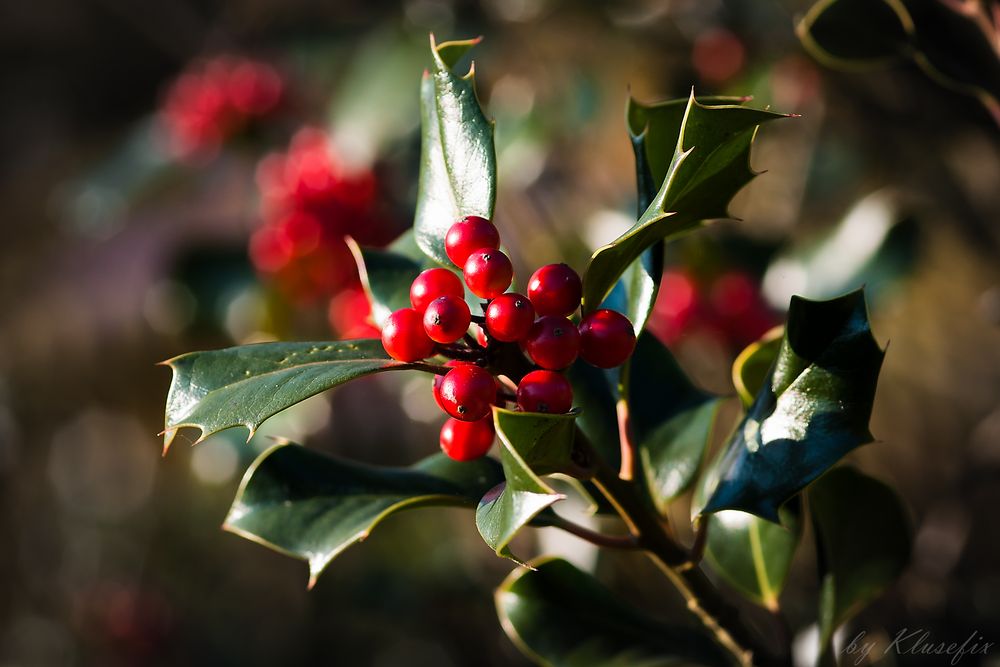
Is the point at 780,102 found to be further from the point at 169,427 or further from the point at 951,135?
the point at 169,427

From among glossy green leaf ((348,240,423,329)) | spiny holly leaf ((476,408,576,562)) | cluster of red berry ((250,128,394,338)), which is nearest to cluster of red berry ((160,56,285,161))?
cluster of red berry ((250,128,394,338))

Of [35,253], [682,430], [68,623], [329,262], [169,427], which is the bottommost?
[68,623]

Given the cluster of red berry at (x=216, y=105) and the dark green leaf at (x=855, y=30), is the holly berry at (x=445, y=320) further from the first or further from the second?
the cluster of red berry at (x=216, y=105)

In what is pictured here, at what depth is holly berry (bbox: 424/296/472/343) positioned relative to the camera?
0.44m

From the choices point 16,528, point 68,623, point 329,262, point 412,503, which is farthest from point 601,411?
point 16,528

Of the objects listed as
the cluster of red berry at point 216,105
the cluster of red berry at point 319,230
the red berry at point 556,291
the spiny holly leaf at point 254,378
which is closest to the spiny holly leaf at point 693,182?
the red berry at point 556,291

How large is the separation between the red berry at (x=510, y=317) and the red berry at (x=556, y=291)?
0.7 inches

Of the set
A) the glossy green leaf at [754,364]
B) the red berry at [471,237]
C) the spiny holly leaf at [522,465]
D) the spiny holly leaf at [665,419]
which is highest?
the red berry at [471,237]

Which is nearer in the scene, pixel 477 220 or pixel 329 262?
pixel 477 220

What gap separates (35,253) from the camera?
10.1 feet

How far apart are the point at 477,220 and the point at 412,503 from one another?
167 millimetres

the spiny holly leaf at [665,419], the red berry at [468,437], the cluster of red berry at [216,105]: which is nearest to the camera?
the red berry at [468,437]

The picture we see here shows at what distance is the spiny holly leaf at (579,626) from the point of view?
62 centimetres

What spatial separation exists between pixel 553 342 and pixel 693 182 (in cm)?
11
